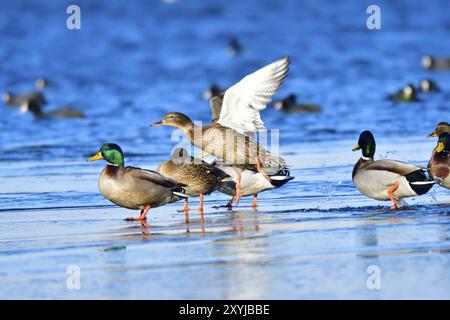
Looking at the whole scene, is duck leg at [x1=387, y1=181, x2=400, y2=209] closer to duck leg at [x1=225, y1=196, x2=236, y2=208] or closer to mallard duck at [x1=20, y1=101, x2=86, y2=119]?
duck leg at [x1=225, y1=196, x2=236, y2=208]

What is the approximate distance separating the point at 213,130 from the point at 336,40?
901 inches

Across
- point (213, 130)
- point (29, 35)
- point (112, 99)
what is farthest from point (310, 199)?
point (29, 35)

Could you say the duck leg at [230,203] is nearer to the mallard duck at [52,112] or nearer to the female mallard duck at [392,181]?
the female mallard duck at [392,181]

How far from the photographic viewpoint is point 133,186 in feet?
33.1

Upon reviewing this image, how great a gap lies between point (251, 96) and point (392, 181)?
90.0 inches

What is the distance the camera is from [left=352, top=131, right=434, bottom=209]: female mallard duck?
→ 407 inches

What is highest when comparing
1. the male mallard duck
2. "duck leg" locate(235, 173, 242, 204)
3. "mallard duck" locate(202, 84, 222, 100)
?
"mallard duck" locate(202, 84, 222, 100)

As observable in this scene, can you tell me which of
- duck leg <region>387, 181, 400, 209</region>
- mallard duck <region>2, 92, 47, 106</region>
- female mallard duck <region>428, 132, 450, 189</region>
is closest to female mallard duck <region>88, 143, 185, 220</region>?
duck leg <region>387, 181, 400, 209</region>

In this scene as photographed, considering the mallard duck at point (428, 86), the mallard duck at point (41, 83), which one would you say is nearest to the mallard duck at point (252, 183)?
the mallard duck at point (428, 86)

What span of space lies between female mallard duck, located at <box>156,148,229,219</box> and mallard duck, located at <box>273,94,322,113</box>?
9.79 metres

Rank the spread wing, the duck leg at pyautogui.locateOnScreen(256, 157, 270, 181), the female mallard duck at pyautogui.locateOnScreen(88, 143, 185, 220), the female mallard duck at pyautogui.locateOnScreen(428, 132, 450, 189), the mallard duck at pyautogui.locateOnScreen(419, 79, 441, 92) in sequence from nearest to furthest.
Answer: the female mallard duck at pyautogui.locateOnScreen(88, 143, 185, 220) → the female mallard duck at pyautogui.locateOnScreen(428, 132, 450, 189) → the duck leg at pyautogui.locateOnScreen(256, 157, 270, 181) → the spread wing → the mallard duck at pyautogui.locateOnScreen(419, 79, 441, 92)

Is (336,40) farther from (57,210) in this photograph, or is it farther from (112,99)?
(57,210)

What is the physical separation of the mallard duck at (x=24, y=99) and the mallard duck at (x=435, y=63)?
10.4 meters

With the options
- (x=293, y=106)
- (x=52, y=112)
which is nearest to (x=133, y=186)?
(x=293, y=106)
